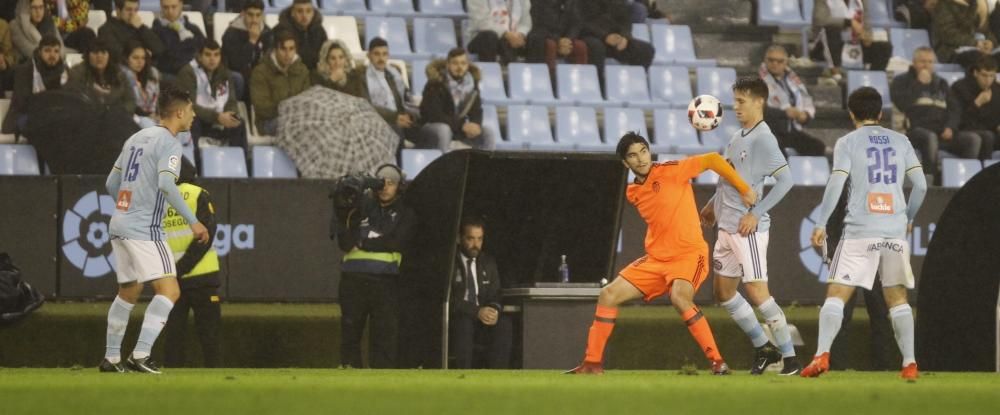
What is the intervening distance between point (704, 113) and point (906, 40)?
406 inches

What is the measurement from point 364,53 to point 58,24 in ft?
10.3

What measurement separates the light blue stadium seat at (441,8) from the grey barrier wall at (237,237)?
532 cm

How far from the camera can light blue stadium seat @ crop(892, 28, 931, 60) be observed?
20.5m

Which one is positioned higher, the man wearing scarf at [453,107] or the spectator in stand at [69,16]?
the spectator in stand at [69,16]

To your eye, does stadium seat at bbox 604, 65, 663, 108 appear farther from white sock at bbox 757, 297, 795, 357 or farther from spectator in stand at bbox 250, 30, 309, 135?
white sock at bbox 757, 297, 795, 357

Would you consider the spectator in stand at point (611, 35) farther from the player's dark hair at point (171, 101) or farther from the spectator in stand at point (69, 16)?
the player's dark hair at point (171, 101)

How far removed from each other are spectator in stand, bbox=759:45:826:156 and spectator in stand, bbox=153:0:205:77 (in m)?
5.76

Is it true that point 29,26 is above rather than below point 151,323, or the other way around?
above

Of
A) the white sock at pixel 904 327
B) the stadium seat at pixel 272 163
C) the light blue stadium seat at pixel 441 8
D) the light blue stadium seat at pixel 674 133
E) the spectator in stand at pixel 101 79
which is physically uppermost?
the light blue stadium seat at pixel 441 8

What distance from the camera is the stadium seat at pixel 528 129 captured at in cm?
1773

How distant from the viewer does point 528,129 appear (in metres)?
18.0

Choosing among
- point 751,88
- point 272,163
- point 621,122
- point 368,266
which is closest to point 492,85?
point 621,122

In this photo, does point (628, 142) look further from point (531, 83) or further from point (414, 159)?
point (531, 83)

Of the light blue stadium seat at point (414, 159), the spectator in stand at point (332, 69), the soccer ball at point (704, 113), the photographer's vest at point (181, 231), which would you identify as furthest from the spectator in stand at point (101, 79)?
the soccer ball at point (704, 113)
